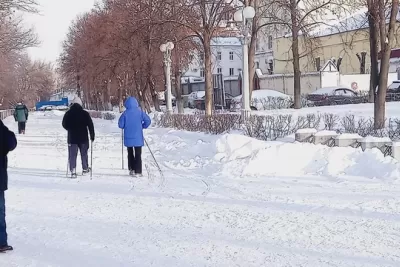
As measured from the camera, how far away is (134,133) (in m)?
Result: 12.2

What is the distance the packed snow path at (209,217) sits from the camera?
5887 mm

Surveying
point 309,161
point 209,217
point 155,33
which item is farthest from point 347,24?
point 209,217

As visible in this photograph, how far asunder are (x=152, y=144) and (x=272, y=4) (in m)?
10.3

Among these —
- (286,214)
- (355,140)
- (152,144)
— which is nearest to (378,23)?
(355,140)

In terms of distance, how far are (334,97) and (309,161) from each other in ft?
100

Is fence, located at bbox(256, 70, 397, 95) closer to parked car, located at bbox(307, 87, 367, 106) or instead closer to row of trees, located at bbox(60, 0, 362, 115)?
parked car, located at bbox(307, 87, 367, 106)

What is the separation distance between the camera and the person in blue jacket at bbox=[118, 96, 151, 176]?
40.1 feet

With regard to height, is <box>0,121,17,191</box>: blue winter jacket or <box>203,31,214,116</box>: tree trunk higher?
<box>203,31,214,116</box>: tree trunk

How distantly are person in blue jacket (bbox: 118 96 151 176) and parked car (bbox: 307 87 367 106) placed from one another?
27.1 metres

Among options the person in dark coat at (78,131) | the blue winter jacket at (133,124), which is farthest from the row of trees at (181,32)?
the person in dark coat at (78,131)

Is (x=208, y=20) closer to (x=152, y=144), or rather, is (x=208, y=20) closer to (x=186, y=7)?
(x=186, y=7)

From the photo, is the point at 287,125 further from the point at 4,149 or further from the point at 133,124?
the point at 4,149

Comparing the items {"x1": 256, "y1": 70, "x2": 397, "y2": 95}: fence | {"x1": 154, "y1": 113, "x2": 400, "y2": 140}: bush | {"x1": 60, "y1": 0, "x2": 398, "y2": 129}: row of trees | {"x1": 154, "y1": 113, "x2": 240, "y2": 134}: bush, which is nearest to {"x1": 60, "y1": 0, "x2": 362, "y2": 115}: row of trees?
{"x1": 60, "y1": 0, "x2": 398, "y2": 129}: row of trees

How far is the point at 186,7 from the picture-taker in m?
25.7
